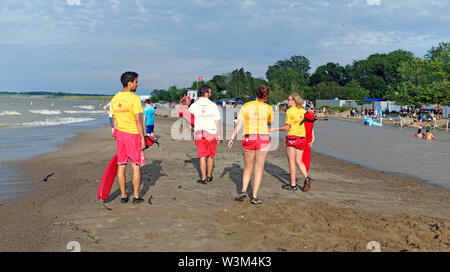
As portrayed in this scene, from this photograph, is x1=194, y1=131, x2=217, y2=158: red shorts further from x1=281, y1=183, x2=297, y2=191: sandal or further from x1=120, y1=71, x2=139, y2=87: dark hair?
x1=120, y1=71, x2=139, y2=87: dark hair

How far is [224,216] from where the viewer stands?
4965 mm

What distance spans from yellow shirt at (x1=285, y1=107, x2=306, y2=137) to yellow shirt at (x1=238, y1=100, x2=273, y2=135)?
3.23 ft

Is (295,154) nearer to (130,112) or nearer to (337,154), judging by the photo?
(130,112)

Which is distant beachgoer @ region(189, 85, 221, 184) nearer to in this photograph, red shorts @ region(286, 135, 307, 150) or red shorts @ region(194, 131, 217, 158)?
red shorts @ region(194, 131, 217, 158)

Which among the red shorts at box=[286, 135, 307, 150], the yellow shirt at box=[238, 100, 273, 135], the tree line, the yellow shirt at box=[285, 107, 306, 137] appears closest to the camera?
the yellow shirt at box=[238, 100, 273, 135]

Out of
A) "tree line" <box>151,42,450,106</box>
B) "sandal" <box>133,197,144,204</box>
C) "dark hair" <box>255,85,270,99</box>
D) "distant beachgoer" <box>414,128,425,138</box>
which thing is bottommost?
"distant beachgoer" <box>414,128,425,138</box>

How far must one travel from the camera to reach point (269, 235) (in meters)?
4.22

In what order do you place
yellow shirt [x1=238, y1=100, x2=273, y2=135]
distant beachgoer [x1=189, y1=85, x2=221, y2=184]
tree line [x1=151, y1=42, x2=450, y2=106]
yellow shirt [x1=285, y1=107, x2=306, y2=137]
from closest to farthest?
yellow shirt [x1=238, y1=100, x2=273, y2=135] < yellow shirt [x1=285, y1=107, x2=306, y2=137] < distant beachgoer [x1=189, y1=85, x2=221, y2=184] < tree line [x1=151, y1=42, x2=450, y2=106]

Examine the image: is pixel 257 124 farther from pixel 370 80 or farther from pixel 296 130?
pixel 370 80

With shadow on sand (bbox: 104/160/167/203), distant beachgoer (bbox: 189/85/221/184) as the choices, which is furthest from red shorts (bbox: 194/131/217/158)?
shadow on sand (bbox: 104/160/167/203)

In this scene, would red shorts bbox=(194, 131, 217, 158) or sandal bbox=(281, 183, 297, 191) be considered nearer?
sandal bbox=(281, 183, 297, 191)

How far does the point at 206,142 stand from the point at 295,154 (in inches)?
72.6

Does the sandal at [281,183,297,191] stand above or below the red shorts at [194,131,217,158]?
below

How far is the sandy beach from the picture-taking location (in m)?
3.95
